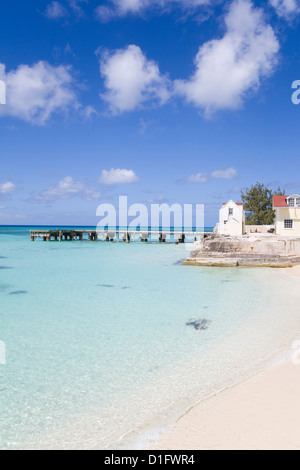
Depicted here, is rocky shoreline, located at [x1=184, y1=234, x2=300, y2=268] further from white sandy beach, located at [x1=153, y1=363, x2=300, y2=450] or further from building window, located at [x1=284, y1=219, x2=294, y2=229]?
white sandy beach, located at [x1=153, y1=363, x2=300, y2=450]

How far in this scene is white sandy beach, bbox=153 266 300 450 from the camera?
3176 millimetres

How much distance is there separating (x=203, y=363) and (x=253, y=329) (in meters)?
2.40

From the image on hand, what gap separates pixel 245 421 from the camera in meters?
3.54

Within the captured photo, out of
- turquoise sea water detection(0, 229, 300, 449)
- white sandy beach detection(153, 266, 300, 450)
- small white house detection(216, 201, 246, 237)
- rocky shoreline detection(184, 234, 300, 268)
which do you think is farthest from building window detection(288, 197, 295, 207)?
white sandy beach detection(153, 266, 300, 450)

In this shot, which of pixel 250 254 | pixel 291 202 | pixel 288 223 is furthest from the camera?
pixel 288 223

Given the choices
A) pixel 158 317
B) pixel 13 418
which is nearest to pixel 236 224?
pixel 158 317

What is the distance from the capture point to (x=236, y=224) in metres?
34.8

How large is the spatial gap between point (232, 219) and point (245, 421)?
32.7 metres

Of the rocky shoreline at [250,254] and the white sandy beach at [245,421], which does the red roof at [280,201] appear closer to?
the rocky shoreline at [250,254]

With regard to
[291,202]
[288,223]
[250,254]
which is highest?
[291,202]

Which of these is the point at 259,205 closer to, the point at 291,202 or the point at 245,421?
the point at 291,202

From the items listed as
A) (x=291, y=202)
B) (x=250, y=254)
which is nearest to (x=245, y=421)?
(x=250, y=254)

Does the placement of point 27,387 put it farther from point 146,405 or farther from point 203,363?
point 203,363

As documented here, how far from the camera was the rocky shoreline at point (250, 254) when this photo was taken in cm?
1938
